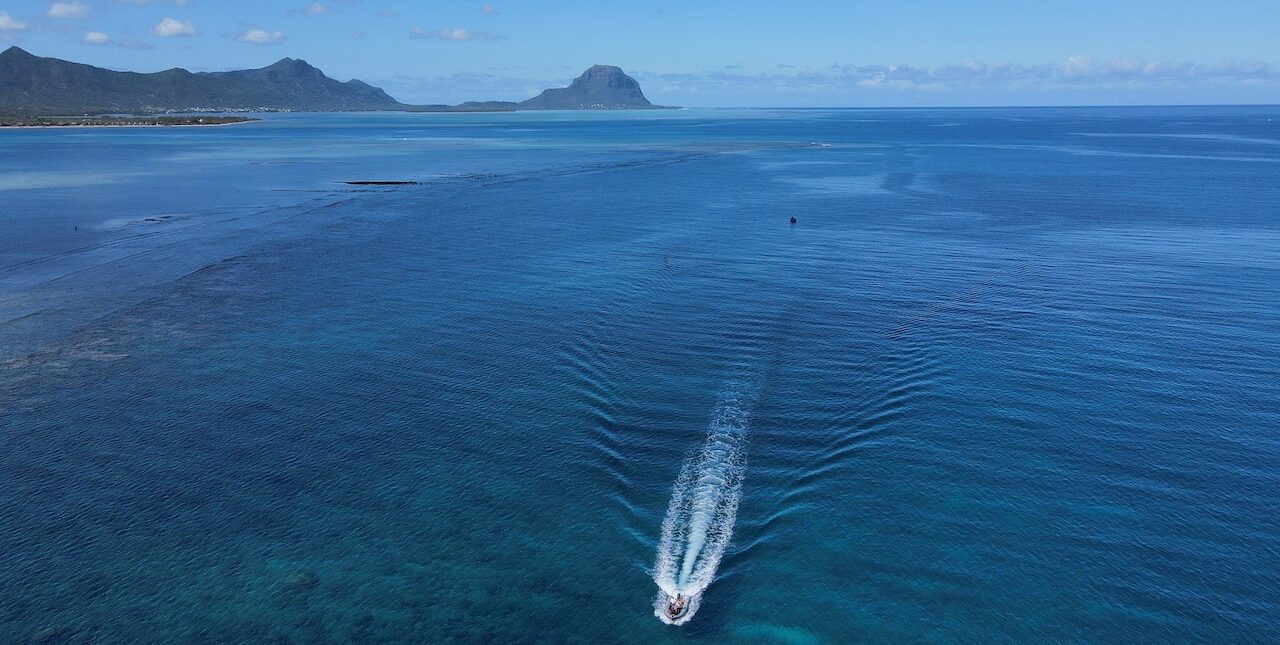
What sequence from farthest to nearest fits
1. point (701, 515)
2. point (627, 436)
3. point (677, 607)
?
1. point (627, 436)
2. point (701, 515)
3. point (677, 607)

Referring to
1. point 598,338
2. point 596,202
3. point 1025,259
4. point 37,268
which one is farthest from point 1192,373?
point 37,268

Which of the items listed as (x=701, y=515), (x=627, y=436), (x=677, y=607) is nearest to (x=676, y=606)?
(x=677, y=607)

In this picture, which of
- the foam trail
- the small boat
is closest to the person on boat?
the small boat

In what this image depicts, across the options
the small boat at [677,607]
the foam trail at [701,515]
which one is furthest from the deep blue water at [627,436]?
the small boat at [677,607]

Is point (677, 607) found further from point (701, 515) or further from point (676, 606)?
point (701, 515)

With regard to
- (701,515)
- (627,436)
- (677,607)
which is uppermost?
(627,436)
